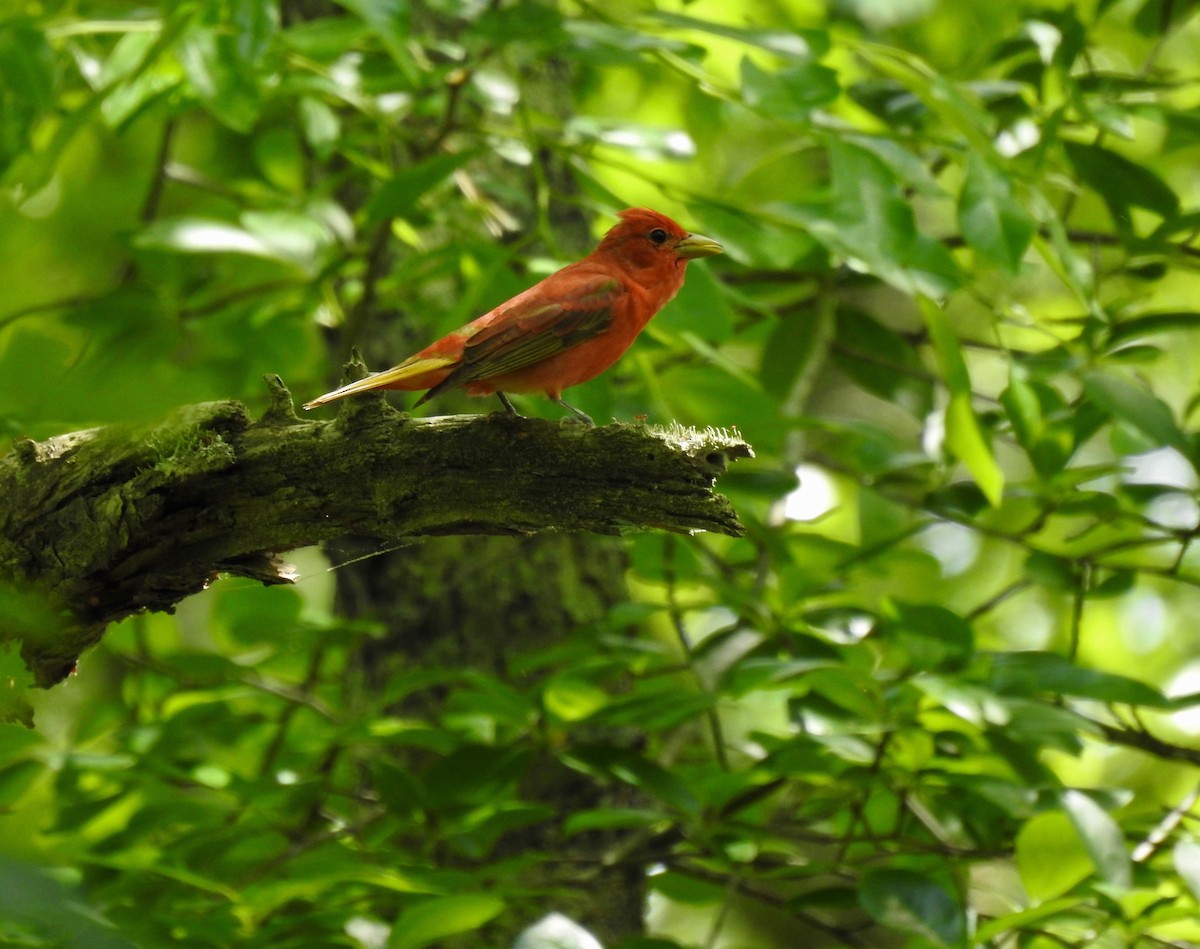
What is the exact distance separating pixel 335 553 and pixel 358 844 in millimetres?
1106

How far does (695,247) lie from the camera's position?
12.4 ft

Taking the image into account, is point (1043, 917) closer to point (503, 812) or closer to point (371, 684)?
point (503, 812)

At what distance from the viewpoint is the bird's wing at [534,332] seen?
10.1 ft

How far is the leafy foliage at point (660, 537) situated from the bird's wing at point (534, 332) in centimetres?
31

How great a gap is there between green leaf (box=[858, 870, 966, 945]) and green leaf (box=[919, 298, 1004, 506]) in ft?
3.19

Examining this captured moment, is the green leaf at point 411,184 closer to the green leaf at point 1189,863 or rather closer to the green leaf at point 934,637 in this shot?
the green leaf at point 934,637

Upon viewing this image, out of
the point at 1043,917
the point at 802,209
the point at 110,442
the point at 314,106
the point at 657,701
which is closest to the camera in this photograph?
the point at 110,442

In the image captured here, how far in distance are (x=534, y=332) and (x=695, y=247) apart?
0.84 metres

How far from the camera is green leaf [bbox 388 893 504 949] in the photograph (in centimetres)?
271

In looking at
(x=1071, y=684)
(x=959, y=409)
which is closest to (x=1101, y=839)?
(x=1071, y=684)

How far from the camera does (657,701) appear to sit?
3.31m

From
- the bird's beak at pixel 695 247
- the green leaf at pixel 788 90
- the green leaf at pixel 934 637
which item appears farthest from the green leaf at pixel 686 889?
the green leaf at pixel 788 90

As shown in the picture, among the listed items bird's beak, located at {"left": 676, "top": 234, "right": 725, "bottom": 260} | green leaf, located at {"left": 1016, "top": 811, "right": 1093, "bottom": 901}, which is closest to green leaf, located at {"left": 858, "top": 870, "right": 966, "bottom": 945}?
green leaf, located at {"left": 1016, "top": 811, "right": 1093, "bottom": 901}

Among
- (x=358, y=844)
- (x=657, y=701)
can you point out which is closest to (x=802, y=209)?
(x=657, y=701)
